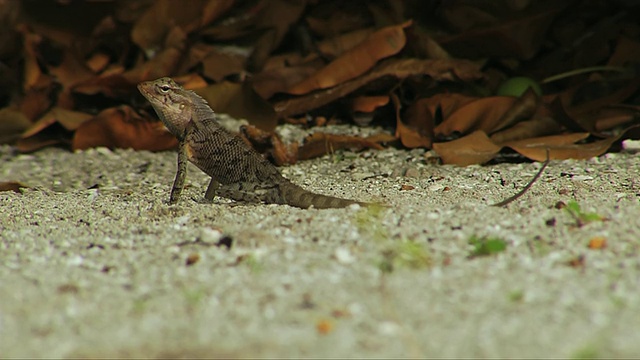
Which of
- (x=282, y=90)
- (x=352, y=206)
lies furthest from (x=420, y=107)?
(x=352, y=206)

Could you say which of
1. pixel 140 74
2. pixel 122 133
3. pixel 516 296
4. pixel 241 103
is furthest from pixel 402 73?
pixel 516 296

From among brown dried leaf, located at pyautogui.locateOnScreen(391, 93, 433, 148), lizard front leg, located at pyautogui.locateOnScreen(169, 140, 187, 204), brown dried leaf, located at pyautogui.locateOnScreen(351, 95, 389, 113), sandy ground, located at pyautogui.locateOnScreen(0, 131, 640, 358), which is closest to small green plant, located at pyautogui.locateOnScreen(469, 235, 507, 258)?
sandy ground, located at pyautogui.locateOnScreen(0, 131, 640, 358)

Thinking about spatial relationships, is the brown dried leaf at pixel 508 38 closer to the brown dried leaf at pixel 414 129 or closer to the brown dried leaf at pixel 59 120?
the brown dried leaf at pixel 414 129

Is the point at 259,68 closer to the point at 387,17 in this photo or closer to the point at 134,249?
the point at 387,17

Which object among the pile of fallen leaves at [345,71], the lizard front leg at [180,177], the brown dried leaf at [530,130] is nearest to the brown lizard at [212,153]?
the lizard front leg at [180,177]

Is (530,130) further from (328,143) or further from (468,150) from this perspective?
(328,143)

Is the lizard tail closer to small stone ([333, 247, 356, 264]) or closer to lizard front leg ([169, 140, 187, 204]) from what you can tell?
lizard front leg ([169, 140, 187, 204])
